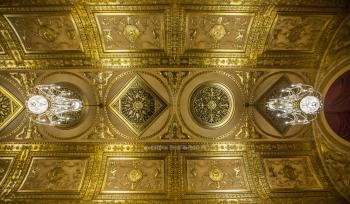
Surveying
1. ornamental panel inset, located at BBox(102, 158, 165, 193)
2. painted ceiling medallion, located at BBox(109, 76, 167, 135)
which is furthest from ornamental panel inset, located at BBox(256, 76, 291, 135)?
ornamental panel inset, located at BBox(102, 158, 165, 193)

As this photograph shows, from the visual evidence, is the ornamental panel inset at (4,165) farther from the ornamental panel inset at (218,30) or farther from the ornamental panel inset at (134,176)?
the ornamental panel inset at (218,30)

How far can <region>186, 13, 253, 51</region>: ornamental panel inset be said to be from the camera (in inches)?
269

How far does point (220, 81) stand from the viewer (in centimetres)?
789

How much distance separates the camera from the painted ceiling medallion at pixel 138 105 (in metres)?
7.80

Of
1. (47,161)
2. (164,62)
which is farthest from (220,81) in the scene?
(47,161)

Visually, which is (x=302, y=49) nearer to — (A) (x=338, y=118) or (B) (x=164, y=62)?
(A) (x=338, y=118)

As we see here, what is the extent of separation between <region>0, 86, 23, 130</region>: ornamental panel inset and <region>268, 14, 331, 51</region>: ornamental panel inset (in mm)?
7144

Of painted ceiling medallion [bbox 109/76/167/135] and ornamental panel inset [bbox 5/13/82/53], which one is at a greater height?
ornamental panel inset [bbox 5/13/82/53]

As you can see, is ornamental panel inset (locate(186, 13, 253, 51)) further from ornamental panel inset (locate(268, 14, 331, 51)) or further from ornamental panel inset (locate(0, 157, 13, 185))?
ornamental panel inset (locate(0, 157, 13, 185))

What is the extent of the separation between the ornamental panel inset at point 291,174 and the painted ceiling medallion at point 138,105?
135 inches

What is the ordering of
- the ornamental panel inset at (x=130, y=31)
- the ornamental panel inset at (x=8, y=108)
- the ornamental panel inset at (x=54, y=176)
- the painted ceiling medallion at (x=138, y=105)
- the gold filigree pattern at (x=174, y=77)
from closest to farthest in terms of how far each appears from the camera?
the ornamental panel inset at (x=130, y=31) < the ornamental panel inset at (x=54, y=176) < the ornamental panel inset at (x=8, y=108) < the gold filigree pattern at (x=174, y=77) < the painted ceiling medallion at (x=138, y=105)

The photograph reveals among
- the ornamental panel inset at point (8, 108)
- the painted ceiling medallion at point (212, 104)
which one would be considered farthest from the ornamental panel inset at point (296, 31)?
the ornamental panel inset at point (8, 108)

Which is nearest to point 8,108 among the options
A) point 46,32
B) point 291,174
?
point 46,32

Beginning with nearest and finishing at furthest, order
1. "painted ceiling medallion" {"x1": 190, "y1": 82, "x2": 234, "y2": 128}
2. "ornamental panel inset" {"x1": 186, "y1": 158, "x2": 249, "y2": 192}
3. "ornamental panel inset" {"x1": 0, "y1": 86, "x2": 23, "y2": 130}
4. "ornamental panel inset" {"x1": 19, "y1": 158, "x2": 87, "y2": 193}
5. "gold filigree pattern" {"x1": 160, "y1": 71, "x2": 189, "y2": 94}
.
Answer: "ornamental panel inset" {"x1": 19, "y1": 158, "x2": 87, "y2": 193} → "ornamental panel inset" {"x1": 186, "y1": 158, "x2": 249, "y2": 192} → "ornamental panel inset" {"x1": 0, "y1": 86, "x2": 23, "y2": 130} → "gold filigree pattern" {"x1": 160, "y1": 71, "x2": 189, "y2": 94} → "painted ceiling medallion" {"x1": 190, "y1": 82, "x2": 234, "y2": 128}
